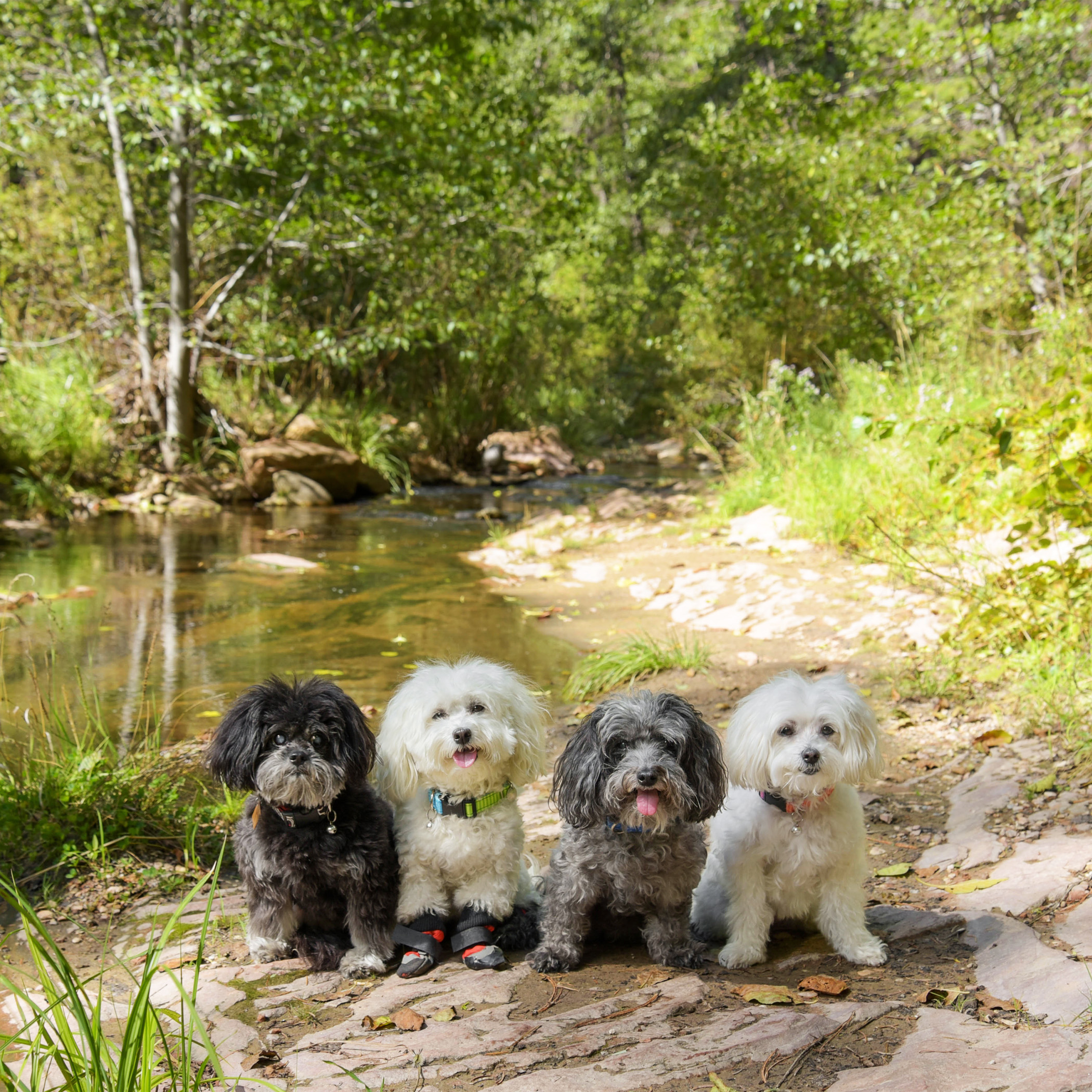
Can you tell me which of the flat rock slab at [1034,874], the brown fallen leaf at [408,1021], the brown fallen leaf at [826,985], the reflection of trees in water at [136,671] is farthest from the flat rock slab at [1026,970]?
the reflection of trees in water at [136,671]

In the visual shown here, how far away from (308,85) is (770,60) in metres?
21.8

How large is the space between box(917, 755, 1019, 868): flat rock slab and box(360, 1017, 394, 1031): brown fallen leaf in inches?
85.8

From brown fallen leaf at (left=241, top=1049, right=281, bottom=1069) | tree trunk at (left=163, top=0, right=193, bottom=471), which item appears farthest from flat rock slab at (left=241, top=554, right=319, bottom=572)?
brown fallen leaf at (left=241, top=1049, right=281, bottom=1069)

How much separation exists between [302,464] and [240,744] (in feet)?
36.4

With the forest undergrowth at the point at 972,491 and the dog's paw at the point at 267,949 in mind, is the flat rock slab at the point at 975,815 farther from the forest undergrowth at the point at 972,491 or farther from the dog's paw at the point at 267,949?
the dog's paw at the point at 267,949

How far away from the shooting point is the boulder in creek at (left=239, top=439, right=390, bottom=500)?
13656 mm

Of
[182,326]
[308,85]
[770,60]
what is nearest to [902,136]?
[308,85]

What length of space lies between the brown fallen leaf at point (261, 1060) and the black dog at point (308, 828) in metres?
0.59

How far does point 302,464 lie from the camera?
13.8m

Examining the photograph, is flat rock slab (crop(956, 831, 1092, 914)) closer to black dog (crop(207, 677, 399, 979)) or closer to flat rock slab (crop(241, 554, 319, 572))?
black dog (crop(207, 677, 399, 979))

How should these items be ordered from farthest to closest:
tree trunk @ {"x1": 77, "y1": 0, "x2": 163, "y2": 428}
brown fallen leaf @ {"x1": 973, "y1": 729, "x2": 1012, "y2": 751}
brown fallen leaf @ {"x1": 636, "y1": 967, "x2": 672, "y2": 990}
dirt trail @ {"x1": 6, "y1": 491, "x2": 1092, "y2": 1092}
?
1. tree trunk @ {"x1": 77, "y1": 0, "x2": 163, "y2": 428}
2. brown fallen leaf @ {"x1": 973, "y1": 729, "x2": 1012, "y2": 751}
3. brown fallen leaf @ {"x1": 636, "y1": 967, "x2": 672, "y2": 990}
4. dirt trail @ {"x1": 6, "y1": 491, "x2": 1092, "y2": 1092}

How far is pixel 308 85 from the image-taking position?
11.4 metres

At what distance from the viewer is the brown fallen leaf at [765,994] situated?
277 centimetres

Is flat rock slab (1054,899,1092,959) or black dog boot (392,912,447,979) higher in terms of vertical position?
black dog boot (392,912,447,979)
